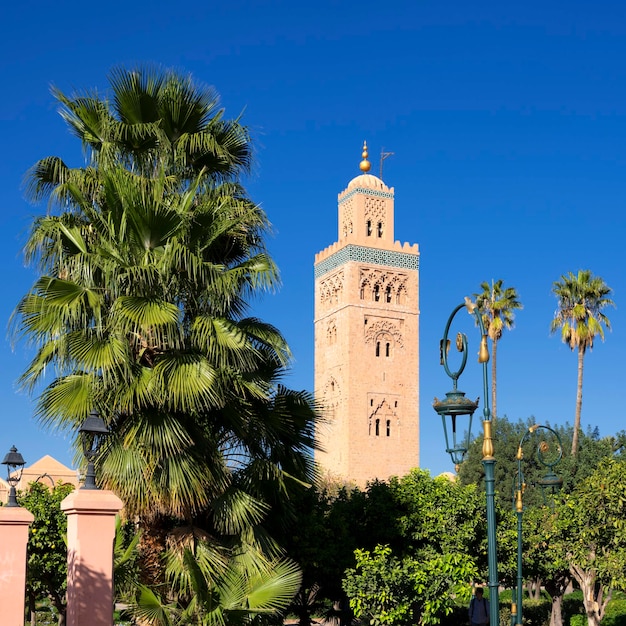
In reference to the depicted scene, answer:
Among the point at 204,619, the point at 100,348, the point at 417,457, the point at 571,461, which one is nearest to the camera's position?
the point at 204,619

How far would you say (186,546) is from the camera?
439 inches

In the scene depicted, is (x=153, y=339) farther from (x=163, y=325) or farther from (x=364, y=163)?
(x=364, y=163)

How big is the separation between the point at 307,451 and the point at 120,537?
2.97 m

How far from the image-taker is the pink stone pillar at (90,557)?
8945 mm

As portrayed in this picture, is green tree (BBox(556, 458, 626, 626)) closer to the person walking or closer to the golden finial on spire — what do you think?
the person walking

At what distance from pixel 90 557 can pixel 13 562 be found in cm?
285

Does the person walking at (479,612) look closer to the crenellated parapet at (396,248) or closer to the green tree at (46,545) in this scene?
the green tree at (46,545)

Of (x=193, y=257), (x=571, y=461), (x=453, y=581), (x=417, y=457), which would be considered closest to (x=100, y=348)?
(x=193, y=257)

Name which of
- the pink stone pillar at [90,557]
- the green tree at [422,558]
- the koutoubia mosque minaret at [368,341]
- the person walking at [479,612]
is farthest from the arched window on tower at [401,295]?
the pink stone pillar at [90,557]

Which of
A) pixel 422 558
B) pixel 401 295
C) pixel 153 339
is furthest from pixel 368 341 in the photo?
pixel 153 339

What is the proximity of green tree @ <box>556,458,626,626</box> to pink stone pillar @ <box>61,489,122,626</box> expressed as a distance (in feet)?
48.6

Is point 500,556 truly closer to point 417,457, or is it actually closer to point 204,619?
point 204,619

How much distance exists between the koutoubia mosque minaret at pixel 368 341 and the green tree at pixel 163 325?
3397cm

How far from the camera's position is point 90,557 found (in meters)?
9.05
